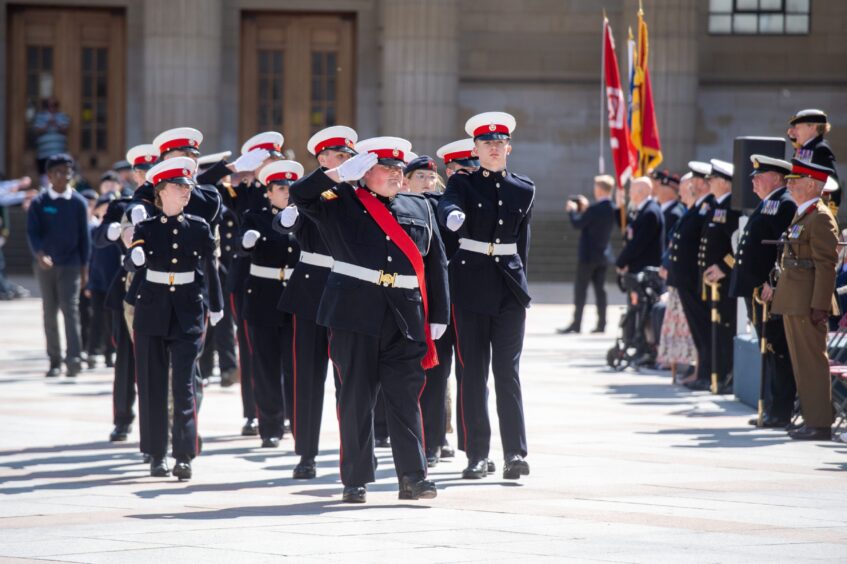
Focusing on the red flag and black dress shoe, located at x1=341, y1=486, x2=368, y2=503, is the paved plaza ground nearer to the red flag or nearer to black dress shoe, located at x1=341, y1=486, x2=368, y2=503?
black dress shoe, located at x1=341, y1=486, x2=368, y2=503

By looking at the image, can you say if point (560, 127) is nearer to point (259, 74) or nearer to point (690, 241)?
point (259, 74)

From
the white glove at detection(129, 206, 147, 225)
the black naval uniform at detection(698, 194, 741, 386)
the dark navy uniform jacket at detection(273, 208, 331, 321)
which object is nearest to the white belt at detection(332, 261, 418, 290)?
the dark navy uniform jacket at detection(273, 208, 331, 321)

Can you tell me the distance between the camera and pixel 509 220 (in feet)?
30.0

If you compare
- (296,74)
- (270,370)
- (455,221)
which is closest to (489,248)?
(455,221)

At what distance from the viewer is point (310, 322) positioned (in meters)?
9.48

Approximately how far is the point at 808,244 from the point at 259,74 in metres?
22.2

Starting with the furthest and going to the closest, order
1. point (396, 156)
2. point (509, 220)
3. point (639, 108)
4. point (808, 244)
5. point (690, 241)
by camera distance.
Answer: point (639, 108) → point (690, 241) → point (808, 244) → point (509, 220) → point (396, 156)

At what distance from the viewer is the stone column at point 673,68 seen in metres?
29.6

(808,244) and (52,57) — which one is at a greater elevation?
(52,57)

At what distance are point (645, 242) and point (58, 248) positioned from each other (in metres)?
5.75

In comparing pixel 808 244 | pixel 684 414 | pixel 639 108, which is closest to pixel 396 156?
pixel 808 244

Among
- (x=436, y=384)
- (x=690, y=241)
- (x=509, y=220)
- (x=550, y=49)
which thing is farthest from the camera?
(x=550, y=49)

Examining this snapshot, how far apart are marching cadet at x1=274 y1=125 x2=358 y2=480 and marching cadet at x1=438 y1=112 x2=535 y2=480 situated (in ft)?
2.55

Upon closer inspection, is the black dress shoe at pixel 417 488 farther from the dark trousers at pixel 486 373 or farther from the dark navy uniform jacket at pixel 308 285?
the dark navy uniform jacket at pixel 308 285
